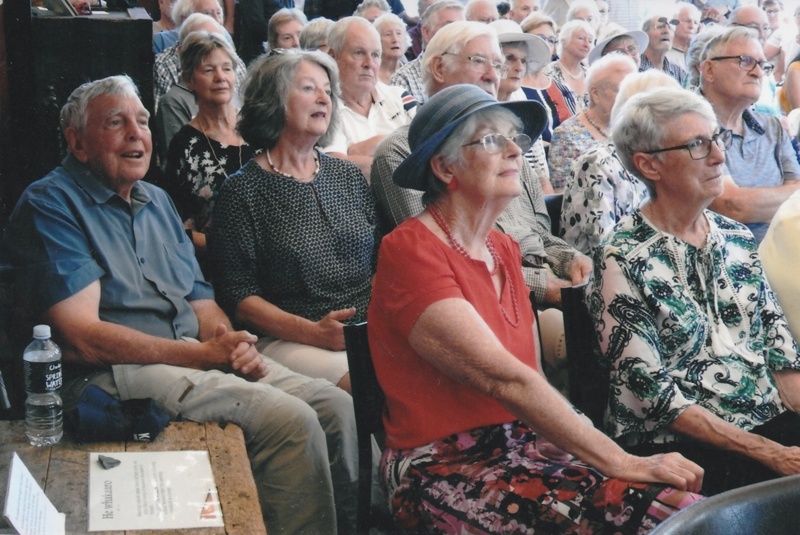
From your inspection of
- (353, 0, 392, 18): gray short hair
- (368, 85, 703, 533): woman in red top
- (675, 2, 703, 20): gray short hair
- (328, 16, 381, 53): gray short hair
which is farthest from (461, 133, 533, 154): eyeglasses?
(675, 2, 703, 20): gray short hair

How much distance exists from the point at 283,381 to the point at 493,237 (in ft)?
2.35

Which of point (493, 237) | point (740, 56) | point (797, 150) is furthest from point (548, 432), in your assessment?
point (797, 150)

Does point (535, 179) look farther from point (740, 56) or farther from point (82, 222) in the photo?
point (82, 222)

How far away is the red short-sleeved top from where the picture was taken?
6.90ft

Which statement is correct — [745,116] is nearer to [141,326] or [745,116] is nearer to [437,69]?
[437,69]

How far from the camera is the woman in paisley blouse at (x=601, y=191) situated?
341 centimetres

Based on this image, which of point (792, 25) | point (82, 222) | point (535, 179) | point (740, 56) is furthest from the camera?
point (792, 25)

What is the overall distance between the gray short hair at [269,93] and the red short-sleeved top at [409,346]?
3.46 feet

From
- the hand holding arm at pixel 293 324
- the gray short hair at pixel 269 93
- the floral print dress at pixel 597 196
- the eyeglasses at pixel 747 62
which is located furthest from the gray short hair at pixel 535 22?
the hand holding arm at pixel 293 324

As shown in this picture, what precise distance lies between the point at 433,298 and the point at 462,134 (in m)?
0.45

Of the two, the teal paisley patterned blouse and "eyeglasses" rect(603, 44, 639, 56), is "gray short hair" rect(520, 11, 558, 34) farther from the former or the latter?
the teal paisley patterned blouse

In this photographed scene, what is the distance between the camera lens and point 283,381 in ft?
8.87

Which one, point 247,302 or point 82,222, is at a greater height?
point 82,222

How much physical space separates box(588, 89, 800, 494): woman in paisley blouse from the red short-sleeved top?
352mm
